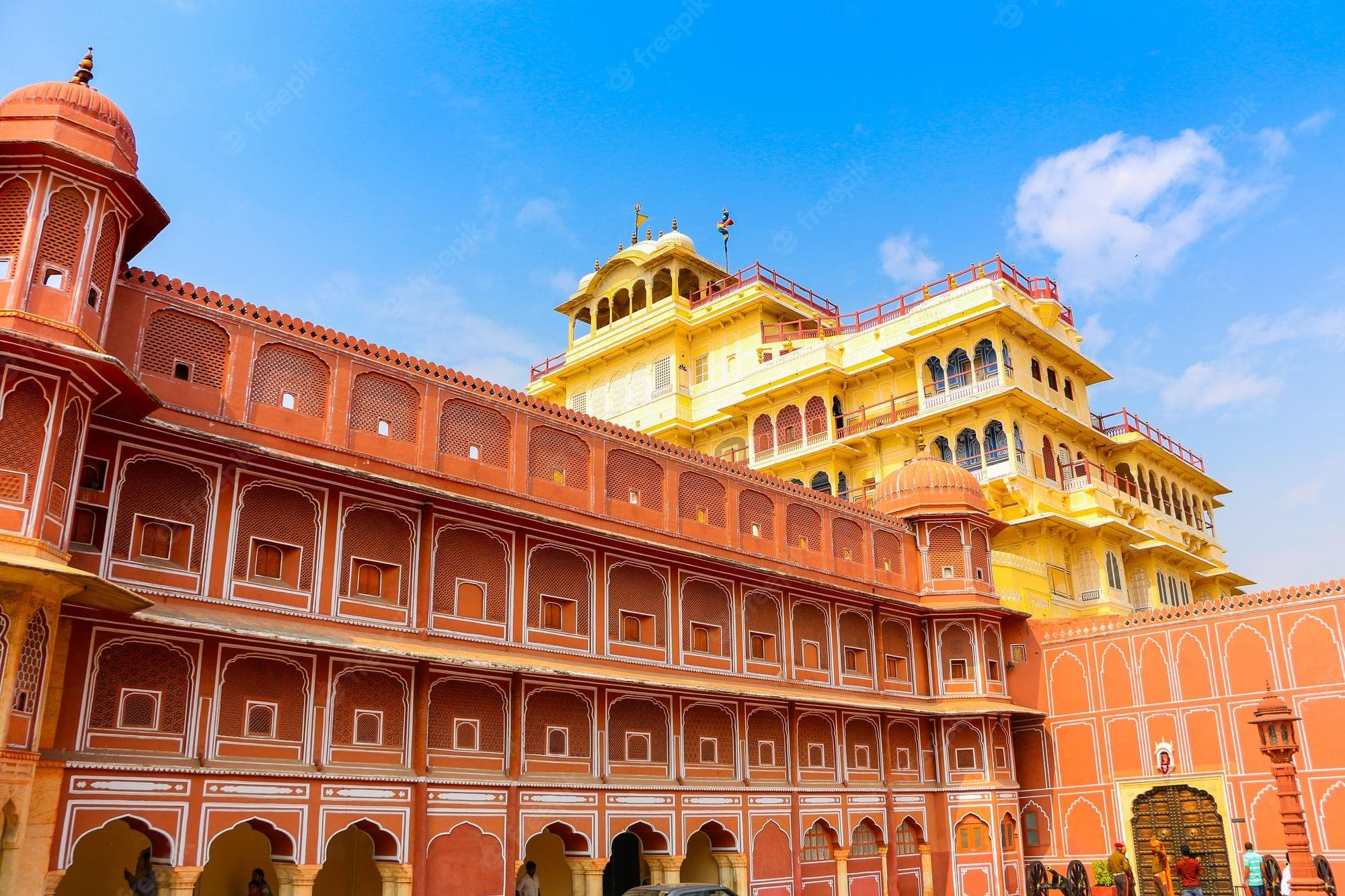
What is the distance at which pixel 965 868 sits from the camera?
25.9 meters

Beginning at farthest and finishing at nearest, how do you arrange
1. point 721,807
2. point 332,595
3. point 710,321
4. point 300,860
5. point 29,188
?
point 710,321 → point 721,807 → point 332,595 → point 300,860 → point 29,188

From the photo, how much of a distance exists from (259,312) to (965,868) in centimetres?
1938

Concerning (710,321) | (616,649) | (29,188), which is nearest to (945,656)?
(616,649)

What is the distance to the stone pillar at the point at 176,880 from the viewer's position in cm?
1466

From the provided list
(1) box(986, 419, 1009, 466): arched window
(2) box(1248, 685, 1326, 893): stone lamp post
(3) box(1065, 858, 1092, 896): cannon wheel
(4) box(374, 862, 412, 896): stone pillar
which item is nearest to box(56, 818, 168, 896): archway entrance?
(4) box(374, 862, 412, 896): stone pillar

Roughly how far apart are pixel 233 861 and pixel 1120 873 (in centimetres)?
1716

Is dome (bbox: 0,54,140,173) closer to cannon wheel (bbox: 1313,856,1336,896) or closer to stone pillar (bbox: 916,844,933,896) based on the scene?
stone pillar (bbox: 916,844,933,896)

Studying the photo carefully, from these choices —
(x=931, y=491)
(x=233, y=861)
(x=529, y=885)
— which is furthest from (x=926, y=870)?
(x=233, y=861)

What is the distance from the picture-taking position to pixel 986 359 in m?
34.0

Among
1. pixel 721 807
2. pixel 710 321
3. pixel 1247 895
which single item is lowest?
pixel 1247 895

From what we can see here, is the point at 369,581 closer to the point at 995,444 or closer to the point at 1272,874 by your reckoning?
the point at 1272,874

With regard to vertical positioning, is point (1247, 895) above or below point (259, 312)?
below

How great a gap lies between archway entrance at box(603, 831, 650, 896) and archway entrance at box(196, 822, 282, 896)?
A: 7.73 meters

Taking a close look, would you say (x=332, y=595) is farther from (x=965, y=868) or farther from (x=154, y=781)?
(x=965, y=868)
